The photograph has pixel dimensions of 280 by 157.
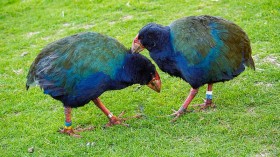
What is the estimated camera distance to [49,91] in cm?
552

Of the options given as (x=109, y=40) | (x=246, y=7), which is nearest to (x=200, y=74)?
(x=109, y=40)

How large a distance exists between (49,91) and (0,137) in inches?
43.8

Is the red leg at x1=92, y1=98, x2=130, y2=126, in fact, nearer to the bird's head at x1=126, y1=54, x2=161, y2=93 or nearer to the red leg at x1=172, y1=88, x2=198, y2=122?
the bird's head at x1=126, y1=54, x2=161, y2=93

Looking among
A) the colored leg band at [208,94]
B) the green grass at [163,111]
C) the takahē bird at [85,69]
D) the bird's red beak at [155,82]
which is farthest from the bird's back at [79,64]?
the colored leg band at [208,94]

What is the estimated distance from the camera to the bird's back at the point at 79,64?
5.40 meters

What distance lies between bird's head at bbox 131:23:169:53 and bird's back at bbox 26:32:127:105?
295mm

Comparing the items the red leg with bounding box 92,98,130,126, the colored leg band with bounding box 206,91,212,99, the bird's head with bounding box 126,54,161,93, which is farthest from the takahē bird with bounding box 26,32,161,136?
the colored leg band with bounding box 206,91,212,99

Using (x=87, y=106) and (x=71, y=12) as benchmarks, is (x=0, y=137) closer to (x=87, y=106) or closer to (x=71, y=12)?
(x=87, y=106)

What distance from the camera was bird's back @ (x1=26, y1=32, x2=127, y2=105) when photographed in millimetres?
5402

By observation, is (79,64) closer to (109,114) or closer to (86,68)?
(86,68)

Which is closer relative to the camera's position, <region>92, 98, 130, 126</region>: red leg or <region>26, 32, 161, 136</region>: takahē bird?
<region>26, 32, 161, 136</region>: takahē bird

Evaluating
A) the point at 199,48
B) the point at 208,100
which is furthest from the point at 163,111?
the point at 199,48

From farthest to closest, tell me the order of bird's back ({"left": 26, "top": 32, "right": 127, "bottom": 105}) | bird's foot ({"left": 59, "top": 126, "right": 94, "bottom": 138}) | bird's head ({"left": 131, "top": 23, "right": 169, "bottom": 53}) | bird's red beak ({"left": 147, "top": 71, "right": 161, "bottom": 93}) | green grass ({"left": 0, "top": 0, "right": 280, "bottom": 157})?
1. bird's red beak ({"left": 147, "top": 71, "right": 161, "bottom": 93})
2. bird's foot ({"left": 59, "top": 126, "right": 94, "bottom": 138})
3. bird's head ({"left": 131, "top": 23, "right": 169, "bottom": 53})
4. bird's back ({"left": 26, "top": 32, "right": 127, "bottom": 105})
5. green grass ({"left": 0, "top": 0, "right": 280, "bottom": 157})

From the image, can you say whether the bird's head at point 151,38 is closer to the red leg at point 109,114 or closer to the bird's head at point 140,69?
the bird's head at point 140,69
